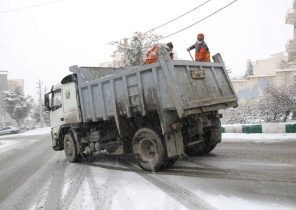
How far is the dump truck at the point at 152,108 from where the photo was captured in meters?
7.35

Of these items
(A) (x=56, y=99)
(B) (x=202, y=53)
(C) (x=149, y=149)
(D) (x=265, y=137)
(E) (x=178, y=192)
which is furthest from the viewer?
(D) (x=265, y=137)

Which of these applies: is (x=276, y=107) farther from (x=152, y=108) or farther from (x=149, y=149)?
(x=152, y=108)

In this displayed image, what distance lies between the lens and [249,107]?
1828 centimetres

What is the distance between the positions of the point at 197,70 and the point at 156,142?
6.10ft

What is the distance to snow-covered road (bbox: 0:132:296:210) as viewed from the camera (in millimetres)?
5387

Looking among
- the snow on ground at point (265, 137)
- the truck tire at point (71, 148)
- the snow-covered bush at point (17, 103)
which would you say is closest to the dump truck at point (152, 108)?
the truck tire at point (71, 148)

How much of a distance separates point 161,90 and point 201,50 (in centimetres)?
230

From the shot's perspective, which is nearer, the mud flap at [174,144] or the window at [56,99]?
the mud flap at [174,144]

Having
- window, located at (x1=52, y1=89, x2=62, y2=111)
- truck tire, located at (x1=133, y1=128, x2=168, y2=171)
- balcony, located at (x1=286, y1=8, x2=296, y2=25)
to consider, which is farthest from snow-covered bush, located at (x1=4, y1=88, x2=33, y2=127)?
truck tire, located at (x1=133, y1=128, x2=168, y2=171)

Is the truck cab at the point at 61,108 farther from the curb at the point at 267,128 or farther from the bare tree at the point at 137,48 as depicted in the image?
the bare tree at the point at 137,48

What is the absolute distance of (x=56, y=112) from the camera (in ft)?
37.1

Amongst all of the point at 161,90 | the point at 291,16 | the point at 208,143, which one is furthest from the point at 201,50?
the point at 291,16

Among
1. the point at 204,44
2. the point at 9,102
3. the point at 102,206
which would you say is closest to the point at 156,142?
the point at 102,206

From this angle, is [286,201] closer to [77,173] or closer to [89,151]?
[77,173]
